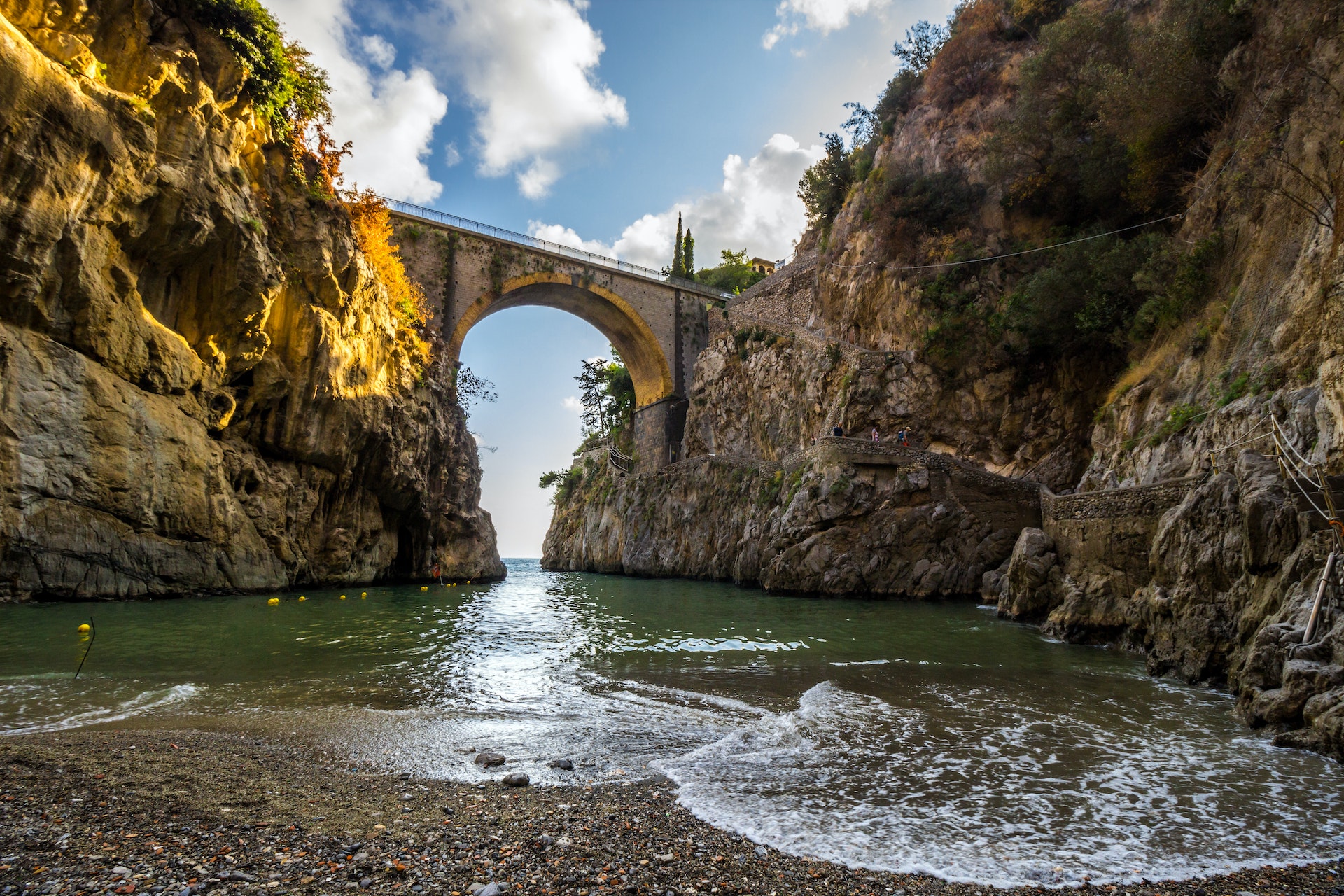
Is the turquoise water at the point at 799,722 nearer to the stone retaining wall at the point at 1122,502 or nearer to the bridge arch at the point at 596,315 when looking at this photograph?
the stone retaining wall at the point at 1122,502

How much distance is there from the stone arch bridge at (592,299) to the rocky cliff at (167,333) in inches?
348

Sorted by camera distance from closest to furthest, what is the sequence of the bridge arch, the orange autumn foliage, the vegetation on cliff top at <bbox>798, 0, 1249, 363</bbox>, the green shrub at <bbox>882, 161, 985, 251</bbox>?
1. the vegetation on cliff top at <bbox>798, 0, 1249, 363</bbox>
2. the orange autumn foliage
3. the green shrub at <bbox>882, 161, 985, 251</bbox>
4. the bridge arch

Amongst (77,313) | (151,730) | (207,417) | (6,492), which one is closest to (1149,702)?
(151,730)

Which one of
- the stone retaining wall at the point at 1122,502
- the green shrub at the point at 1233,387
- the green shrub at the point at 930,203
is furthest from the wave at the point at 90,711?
the green shrub at the point at 930,203

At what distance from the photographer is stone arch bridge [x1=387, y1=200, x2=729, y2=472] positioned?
107ft

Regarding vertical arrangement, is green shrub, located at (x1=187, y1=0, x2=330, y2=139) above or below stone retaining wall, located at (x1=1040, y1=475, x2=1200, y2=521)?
above

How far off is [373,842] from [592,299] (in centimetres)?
3750

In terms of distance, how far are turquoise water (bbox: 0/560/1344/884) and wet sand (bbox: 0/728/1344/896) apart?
0.25 meters

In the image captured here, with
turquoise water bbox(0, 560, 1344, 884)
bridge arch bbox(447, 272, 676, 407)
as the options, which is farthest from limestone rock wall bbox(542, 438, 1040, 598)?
bridge arch bbox(447, 272, 676, 407)

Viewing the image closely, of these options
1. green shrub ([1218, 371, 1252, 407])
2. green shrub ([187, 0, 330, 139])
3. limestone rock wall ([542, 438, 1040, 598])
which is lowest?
limestone rock wall ([542, 438, 1040, 598])

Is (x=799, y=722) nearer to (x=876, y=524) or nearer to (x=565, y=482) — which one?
(x=876, y=524)

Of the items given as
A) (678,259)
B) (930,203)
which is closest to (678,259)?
(678,259)

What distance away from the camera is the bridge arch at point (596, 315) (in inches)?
1332

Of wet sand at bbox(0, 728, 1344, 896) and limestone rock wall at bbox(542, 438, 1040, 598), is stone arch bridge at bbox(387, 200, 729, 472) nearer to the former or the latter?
limestone rock wall at bbox(542, 438, 1040, 598)
